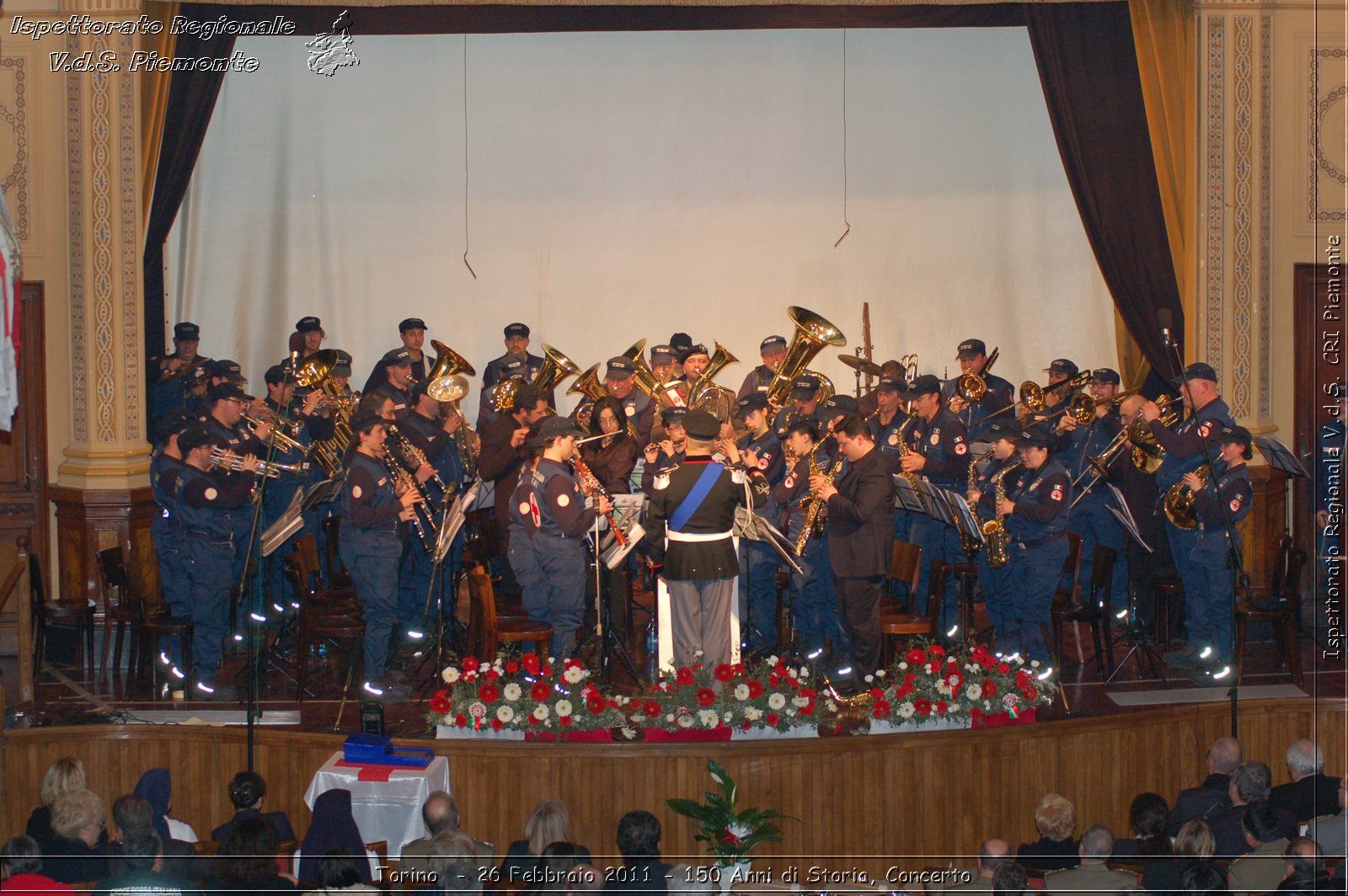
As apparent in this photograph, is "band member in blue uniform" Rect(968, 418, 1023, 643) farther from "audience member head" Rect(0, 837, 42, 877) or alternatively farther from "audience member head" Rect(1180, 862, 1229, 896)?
"audience member head" Rect(0, 837, 42, 877)

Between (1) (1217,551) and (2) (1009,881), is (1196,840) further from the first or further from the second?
→ (1) (1217,551)

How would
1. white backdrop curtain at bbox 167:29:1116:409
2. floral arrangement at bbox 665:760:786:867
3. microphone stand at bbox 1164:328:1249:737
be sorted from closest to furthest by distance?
1. floral arrangement at bbox 665:760:786:867
2. microphone stand at bbox 1164:328:1249:737
3. white backdrop curtain at bbox 167:29:1116:409

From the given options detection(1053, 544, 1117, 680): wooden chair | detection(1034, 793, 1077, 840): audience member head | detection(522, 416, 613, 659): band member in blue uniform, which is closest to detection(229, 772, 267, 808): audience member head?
detection(522, 416, 613, 659): band member in blue uniform

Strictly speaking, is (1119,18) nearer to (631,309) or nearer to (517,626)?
(631,309)

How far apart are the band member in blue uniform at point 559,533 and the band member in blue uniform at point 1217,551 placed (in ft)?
13.5

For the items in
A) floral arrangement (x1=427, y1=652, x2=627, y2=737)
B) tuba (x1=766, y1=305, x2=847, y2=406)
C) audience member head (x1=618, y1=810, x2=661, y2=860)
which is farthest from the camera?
tuba (x1=766, y1=305, x2=847, y2=406)

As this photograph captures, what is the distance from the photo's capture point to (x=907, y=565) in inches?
408

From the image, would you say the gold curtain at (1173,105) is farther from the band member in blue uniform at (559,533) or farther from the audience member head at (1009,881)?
the audience member head at (1009,881)

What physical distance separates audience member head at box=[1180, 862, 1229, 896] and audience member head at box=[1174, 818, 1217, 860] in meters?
0.39

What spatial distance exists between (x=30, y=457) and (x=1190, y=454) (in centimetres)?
880

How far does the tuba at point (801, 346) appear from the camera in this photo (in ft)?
38.0

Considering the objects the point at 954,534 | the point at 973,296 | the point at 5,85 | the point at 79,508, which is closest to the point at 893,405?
the point at 954,534

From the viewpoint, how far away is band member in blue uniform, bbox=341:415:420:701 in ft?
33.1

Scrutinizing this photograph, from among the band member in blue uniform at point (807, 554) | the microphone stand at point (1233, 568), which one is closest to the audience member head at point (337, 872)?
the band member in blue uniform at point (807, 554)
